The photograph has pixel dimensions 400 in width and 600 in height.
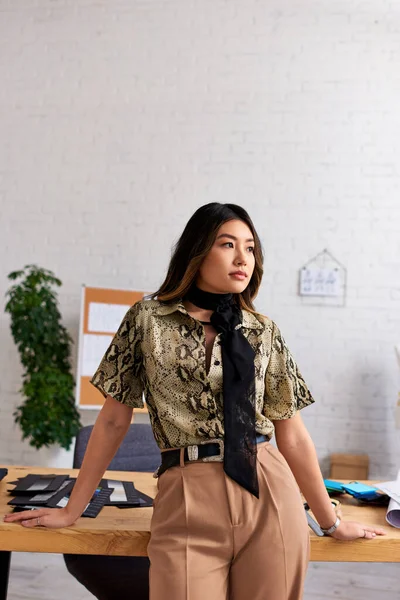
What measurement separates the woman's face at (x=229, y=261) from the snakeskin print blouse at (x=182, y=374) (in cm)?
9

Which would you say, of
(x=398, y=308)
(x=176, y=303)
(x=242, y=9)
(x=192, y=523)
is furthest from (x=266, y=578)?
(x=242, y=9)

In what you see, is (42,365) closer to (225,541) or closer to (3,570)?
(3,570)

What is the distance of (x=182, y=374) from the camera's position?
1.47 m

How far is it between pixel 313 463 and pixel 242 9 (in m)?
3.87

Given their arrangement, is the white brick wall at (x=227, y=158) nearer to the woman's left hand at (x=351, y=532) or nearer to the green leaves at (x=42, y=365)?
the green leaves at (x=42, y=365)

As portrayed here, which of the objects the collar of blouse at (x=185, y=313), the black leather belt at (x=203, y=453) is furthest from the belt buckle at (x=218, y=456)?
the collar of blouse at (x=185, y=313)

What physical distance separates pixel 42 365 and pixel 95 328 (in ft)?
1.37

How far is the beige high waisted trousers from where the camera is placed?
1.31 m

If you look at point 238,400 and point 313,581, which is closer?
point 238,400

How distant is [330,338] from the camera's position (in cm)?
447

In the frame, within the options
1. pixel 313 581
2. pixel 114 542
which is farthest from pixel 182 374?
pixel 313 581

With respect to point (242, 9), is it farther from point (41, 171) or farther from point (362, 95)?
point (41, 171)

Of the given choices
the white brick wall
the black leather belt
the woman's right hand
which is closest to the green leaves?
the white brick wall

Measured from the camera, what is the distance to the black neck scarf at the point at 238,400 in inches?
54.6
